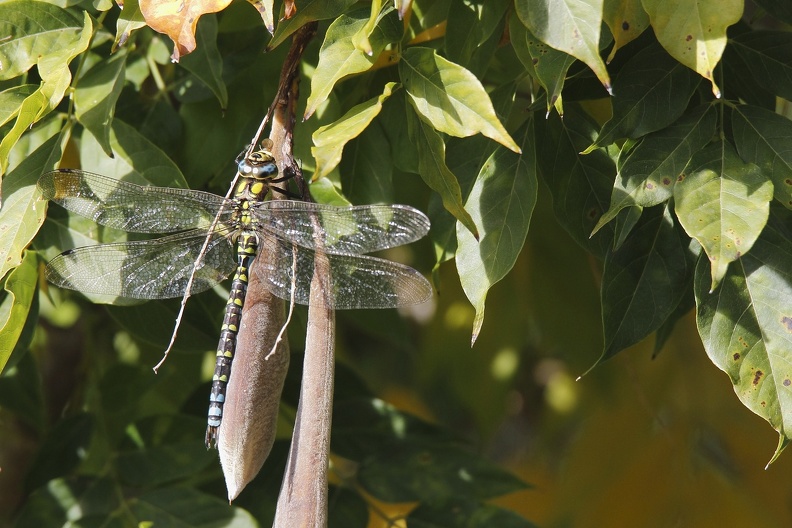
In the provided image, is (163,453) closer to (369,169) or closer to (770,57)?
(369,169)

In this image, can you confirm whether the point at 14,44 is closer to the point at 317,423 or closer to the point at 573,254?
the point at 317,423

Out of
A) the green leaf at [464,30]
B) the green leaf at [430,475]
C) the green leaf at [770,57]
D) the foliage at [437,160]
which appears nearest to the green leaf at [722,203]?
the foliage at [437,160]

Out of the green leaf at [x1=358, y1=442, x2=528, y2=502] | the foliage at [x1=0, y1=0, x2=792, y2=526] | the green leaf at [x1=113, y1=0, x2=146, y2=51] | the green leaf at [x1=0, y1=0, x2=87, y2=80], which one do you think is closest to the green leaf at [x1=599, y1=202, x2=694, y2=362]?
the foliage at [x1=0, y1=0, x2=792, y2=526]

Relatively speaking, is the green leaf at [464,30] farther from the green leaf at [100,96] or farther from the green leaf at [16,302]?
the green leaf at [16,302]

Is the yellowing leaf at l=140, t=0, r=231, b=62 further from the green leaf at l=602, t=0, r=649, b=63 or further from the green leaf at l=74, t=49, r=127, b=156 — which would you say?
the green leaf at l=602, t=0, r=649, b=63

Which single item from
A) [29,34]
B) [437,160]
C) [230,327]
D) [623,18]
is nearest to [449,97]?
[437,160]

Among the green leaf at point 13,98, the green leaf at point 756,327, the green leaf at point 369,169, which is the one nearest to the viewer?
the green leaf at point 756,327

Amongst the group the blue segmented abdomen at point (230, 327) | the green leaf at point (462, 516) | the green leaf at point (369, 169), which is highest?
the green leaf at point (369, 169)
